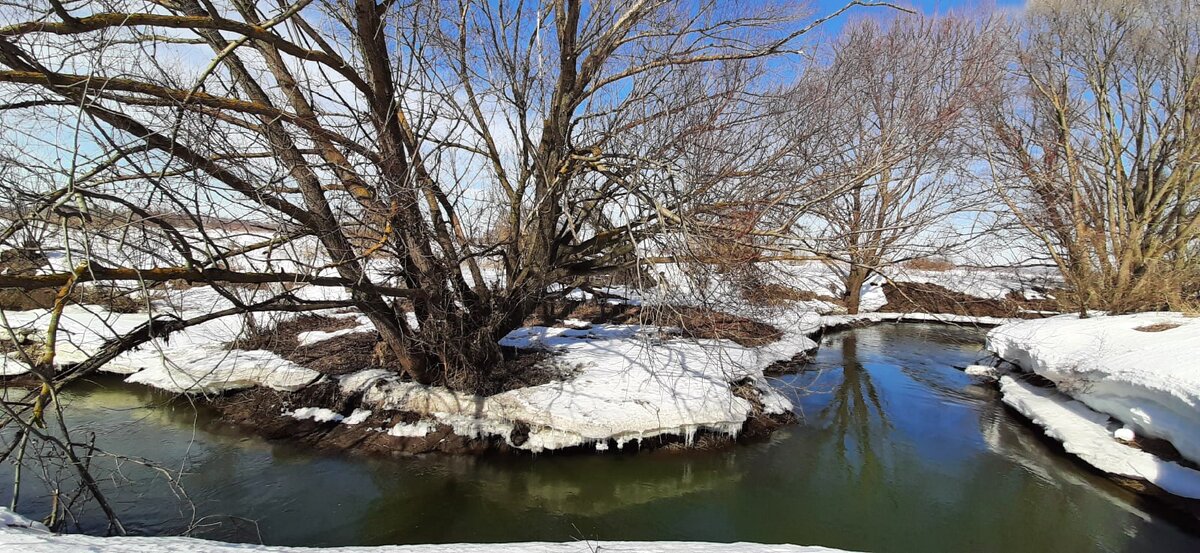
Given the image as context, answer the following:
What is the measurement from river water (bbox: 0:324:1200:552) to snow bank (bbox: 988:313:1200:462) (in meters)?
0.81

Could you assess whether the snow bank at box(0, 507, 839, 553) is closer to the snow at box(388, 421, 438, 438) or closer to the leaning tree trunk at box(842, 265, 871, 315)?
the snow at box(388, 421, 438, 438)

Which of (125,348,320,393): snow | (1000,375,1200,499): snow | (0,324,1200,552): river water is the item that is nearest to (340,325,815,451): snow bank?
(0,324,1200,552): river water

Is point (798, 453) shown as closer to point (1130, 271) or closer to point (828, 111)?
point (828, 111)

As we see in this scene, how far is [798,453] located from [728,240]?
3.13 meters

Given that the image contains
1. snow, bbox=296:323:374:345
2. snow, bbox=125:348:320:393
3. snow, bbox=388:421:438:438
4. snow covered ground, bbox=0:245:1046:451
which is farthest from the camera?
snow, bbox=296:323:374:345

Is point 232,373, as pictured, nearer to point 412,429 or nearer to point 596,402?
point 412,429

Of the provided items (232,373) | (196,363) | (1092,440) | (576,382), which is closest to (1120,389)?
(1092,440)

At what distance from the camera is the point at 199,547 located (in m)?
3.09

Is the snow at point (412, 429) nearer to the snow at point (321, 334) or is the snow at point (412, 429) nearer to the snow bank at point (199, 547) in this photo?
the snow bank at point (199, 547)

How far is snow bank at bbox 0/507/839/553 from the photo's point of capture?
2.73 metres

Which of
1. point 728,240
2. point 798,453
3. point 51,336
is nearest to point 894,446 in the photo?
point 798,453

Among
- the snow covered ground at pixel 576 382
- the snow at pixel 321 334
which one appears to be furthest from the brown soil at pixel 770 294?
the snow at pixel 321 334

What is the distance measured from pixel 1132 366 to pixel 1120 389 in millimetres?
341

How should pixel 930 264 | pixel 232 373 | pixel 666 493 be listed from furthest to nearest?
pixel 232 373 < pixel 666 493 < pixel 930 264
